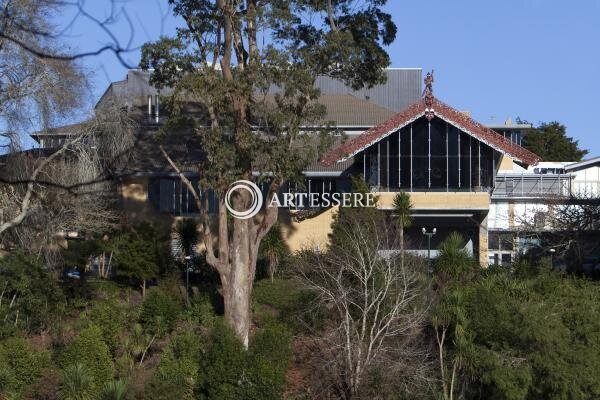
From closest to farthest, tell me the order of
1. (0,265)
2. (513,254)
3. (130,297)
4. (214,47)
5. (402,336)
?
(402,336)
(214,47)
(0,265)
(130,297)
(513,254)

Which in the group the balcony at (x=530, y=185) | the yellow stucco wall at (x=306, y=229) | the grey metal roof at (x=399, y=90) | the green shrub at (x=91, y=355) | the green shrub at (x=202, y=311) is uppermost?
the grey metal roof at (x=399, y=90)

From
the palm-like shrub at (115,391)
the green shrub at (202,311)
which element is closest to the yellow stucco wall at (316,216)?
the green shrub at (202,311)

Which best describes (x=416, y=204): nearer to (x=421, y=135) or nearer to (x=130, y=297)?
(x=421, y=135)

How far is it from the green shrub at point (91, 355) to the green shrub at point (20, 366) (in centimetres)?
58

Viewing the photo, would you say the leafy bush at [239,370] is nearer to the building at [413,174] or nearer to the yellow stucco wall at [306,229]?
the building at [413,174]

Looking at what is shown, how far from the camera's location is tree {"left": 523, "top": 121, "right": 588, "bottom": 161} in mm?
75438

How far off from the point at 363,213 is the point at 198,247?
7.64m

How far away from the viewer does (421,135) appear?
1492 inches

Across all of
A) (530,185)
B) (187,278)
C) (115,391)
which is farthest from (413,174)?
(115,391)

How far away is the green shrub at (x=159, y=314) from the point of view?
27.2 m

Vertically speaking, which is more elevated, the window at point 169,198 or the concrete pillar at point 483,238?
the window at point 169,198

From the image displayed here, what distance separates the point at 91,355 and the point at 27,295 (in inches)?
200

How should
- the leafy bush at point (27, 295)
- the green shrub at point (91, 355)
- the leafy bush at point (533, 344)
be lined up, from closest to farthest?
the leafy bush at point (533, 344) < the green shrub at point (91, 355) < the leafy bush at point (27, 295)

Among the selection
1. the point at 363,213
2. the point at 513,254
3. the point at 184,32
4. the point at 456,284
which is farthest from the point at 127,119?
the point at 513,254
